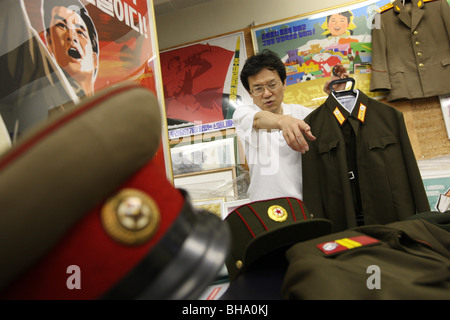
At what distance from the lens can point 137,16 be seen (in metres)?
0.91

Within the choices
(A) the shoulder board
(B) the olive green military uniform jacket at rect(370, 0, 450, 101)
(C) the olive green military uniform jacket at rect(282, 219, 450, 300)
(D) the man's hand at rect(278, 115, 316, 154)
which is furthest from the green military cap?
(A) the shoulder board

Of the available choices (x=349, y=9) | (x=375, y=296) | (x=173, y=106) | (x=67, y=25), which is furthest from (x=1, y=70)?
(x=349, y=9)

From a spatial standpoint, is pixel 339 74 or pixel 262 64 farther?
pixel 339 74

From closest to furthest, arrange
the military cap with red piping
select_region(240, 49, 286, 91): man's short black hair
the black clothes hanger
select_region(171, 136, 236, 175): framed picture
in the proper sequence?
1. the military cap with red piping
2. select_region(240, 49, 286, 91): man's short black hair
3. the black clothes hanger
4. select_region(171, 136, 236, 175): framed picture

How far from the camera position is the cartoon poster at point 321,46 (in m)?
2.09

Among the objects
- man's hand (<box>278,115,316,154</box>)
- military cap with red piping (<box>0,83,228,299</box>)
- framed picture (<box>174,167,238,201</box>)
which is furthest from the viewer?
framed picture (<box>174,167,238,201</box>)

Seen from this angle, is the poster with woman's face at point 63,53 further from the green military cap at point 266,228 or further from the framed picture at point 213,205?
the framed picture at point 213,205

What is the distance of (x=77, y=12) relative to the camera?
70cm

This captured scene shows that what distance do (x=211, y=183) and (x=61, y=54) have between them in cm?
149

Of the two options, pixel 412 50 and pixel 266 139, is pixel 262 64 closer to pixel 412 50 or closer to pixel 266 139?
pixel 266 139

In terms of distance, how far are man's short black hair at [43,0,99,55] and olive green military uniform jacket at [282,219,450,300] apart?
65cm

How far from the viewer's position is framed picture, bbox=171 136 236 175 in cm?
217

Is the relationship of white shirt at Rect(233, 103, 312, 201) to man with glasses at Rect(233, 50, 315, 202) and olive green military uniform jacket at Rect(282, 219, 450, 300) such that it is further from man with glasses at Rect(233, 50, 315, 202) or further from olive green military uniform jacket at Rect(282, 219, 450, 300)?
olive green military uniform jacket at Rect(282, 219, 450, 300)

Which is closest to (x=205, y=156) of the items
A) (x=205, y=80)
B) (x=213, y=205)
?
(x=205, y=80)
